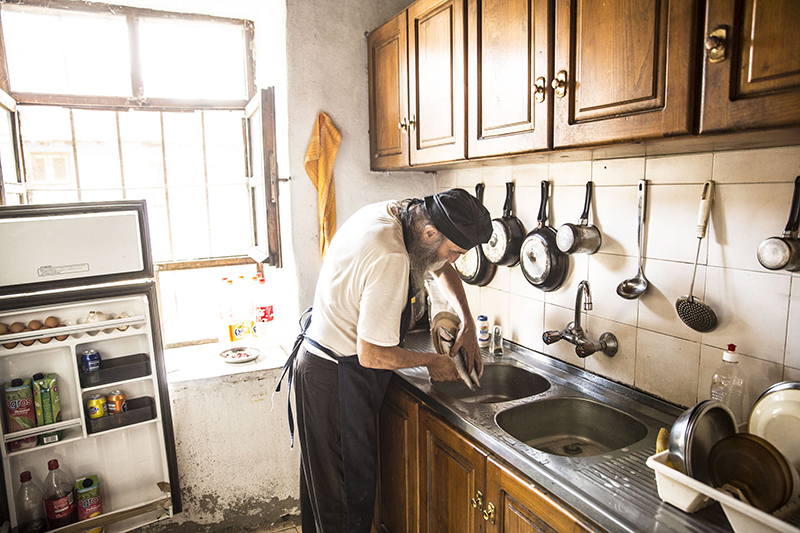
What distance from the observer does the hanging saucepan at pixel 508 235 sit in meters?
1.97

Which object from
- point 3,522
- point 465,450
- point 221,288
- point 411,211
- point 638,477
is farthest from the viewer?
point 221,288

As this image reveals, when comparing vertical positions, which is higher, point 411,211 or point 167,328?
point 411,211

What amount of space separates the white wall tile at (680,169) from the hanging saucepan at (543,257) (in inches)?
16.0

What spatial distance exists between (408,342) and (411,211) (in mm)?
832

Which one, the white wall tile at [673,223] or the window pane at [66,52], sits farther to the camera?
the window pane at [66,52]

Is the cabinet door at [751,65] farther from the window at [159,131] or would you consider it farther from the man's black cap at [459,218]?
the window at [159,131]

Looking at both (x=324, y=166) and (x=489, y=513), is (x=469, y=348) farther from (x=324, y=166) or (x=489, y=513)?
(x=324, y=166)

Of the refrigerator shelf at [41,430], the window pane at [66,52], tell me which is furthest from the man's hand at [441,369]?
the window pane at [66,52]

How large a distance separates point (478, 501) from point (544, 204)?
3.42 feet

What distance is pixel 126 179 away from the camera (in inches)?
95.0

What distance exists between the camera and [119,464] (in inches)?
78.9

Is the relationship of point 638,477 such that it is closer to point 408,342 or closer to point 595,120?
point 595,120

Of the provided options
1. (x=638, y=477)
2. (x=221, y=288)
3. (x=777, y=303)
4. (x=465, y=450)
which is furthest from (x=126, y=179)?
(x=777, y=303)

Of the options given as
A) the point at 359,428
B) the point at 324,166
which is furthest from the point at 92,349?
the point at 324,166
